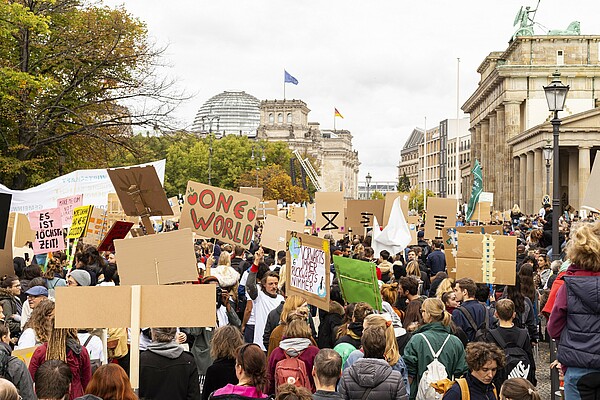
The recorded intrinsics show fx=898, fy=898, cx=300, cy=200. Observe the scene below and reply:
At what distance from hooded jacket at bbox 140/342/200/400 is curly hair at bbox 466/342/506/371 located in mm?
2092

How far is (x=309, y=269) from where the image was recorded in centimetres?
923

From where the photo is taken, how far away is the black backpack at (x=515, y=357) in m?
8.23

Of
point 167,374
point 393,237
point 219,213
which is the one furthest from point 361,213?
point 167,374

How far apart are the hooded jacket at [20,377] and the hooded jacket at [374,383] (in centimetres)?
221

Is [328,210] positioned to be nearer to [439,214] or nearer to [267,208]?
[439,214]

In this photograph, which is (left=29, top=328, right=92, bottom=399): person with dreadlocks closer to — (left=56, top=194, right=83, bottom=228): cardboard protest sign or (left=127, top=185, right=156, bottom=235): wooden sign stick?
(left=127, top=185, right=156, bottom=235): wooden sign stick

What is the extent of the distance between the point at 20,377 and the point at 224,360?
1.49 metres

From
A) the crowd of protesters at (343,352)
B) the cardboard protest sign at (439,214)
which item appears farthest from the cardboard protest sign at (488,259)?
the cardboard protest sign at (439,214)

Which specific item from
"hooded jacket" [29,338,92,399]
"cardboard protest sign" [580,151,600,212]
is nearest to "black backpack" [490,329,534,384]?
"cardboard protest sign" [580,151,600,212]

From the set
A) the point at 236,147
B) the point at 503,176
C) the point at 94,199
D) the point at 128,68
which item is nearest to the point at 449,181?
the point at 236,147

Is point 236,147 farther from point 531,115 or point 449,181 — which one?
point 449,181

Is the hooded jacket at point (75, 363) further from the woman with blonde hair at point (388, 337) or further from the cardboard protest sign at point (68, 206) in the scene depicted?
the cardboard protest sign at point (68, 206)

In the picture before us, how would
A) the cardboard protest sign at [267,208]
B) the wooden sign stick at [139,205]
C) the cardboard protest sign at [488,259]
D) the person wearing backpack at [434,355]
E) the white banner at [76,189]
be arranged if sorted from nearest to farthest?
the person wearing backpack at [434,355], the cardboard protest sign at [488,259], the wooden sign stick at [139,205], the white banner at [76,189], the cardboard protest sign at [267,208]

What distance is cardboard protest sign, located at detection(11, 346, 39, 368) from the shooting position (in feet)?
22.3
